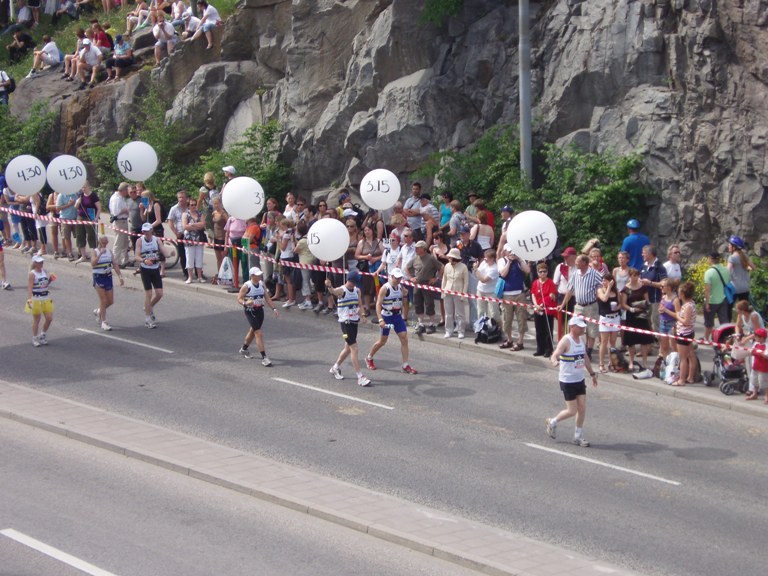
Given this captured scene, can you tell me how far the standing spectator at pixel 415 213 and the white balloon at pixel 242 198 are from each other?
9.66 feet

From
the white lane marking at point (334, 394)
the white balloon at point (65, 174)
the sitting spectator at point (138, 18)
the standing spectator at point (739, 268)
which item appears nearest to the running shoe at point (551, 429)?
the white lane marking at point (334, 394)

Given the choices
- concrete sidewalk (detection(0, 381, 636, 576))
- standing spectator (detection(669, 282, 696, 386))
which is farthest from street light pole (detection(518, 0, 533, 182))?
concrete sidewalk (detection(0, 381, 636, 576))

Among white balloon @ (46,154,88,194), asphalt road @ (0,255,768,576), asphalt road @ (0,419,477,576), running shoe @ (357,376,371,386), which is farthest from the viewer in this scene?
white balloon @ (46,154,88,194)

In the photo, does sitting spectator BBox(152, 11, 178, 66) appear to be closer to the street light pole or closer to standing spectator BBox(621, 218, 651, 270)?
the street light pole

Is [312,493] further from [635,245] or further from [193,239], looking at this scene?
[193,239]

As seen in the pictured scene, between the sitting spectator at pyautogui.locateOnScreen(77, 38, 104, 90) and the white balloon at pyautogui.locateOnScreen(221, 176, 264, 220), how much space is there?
47.6 feet

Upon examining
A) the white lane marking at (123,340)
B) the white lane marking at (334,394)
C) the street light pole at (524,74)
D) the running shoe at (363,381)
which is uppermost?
the street light pole at (524,74)

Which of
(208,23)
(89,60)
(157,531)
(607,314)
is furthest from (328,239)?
(89,60)

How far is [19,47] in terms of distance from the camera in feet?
135

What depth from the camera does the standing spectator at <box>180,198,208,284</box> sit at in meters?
23.8

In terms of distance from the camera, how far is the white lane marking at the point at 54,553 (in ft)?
33.2

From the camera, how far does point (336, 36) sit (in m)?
28.7

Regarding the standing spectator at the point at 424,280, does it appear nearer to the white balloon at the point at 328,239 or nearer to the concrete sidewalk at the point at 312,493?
the white balloon at the point at 328,239

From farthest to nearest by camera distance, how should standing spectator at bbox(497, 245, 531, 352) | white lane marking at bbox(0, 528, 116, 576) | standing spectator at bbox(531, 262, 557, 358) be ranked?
standing spectator at bbox(497, 245, 531, 352)
standing spectator at bbox(531, 262, 557, 358)
white lane marking at bbox(0, 528, 116, 576)
